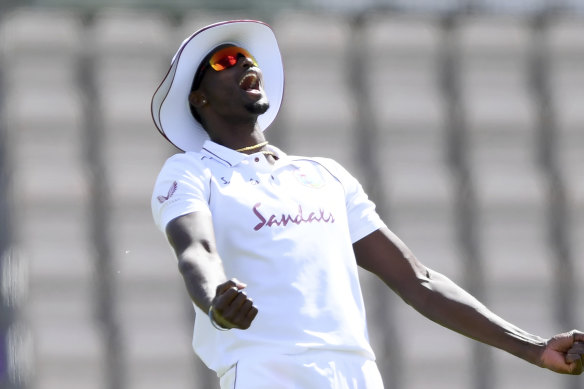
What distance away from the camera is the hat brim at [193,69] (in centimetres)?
418

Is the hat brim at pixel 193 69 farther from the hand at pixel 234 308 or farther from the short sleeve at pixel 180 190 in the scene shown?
the hand at pixel 234 308

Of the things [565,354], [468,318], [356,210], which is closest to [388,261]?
[356,210]

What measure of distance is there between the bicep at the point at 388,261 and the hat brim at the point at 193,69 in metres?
0.54

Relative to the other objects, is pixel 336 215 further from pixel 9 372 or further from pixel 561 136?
pixel 561 136

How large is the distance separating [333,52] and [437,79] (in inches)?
29.7

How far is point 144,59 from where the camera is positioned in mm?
7969


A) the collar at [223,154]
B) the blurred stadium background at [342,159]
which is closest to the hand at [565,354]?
the collar at [223,154]

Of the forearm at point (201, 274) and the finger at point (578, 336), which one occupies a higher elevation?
the forearm at point (201, 274)

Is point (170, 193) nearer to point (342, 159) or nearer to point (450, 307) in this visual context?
point (450, 307)

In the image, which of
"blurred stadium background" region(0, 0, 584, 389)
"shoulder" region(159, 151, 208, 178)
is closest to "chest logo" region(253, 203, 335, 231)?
"shoulder" region(159, 151, 208, 178)

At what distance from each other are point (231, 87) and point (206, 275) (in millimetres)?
934

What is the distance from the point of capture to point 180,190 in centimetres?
379

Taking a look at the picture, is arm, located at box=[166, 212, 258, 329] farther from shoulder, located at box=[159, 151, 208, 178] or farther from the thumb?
shoulder, located at box=[159, 151, 208, 178]

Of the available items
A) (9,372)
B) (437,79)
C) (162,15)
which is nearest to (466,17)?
(437,79)
